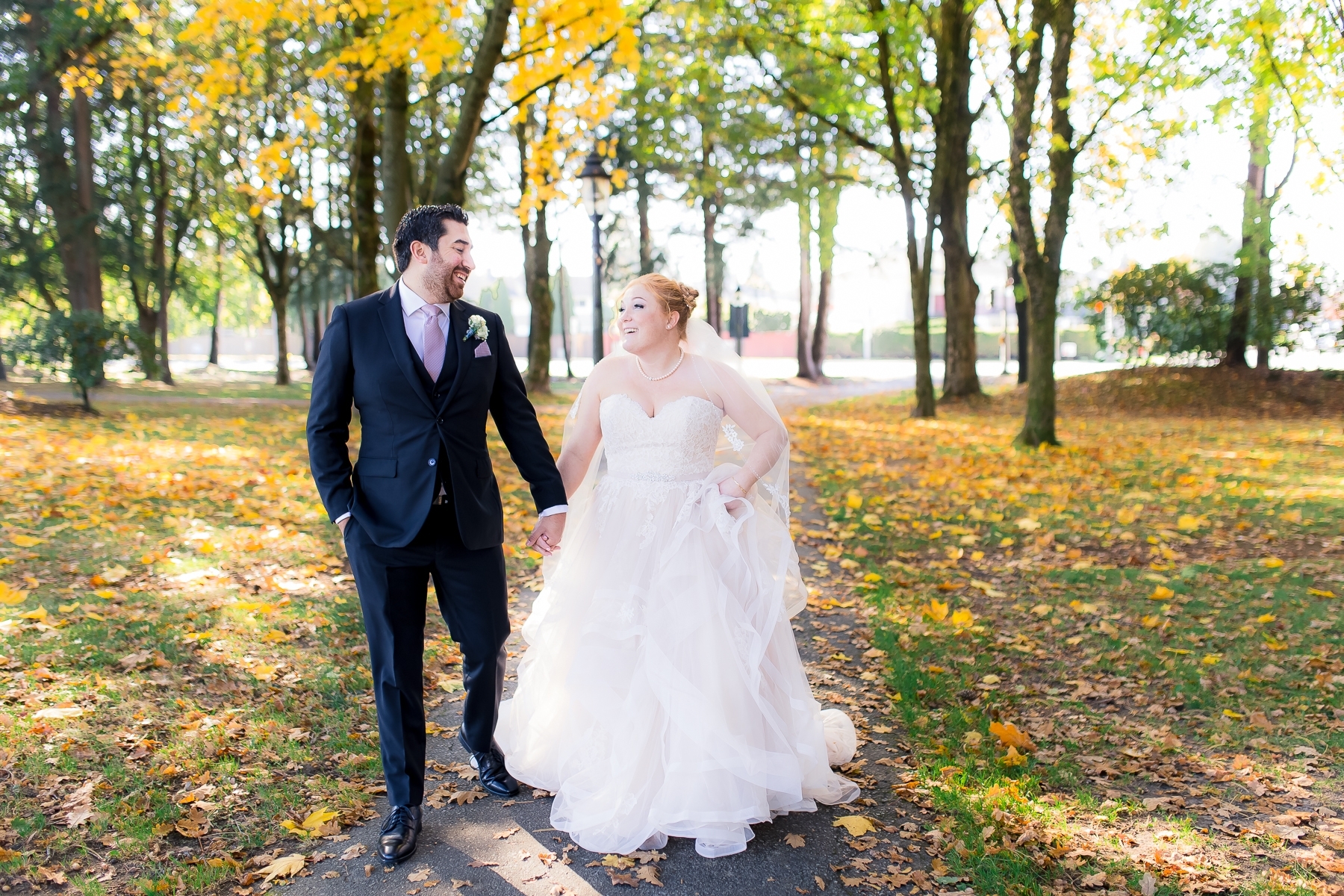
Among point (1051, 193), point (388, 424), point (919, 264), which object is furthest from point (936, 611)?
point (919, 264)

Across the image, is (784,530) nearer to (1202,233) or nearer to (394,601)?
(394,601)

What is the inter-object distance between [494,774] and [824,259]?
32523 mm

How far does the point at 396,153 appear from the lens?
11.7 meters

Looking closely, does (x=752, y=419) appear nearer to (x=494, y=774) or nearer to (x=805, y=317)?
(x=494, y=774)

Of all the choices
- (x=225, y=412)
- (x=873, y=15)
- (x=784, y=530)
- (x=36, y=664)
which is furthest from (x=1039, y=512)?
(x=225, y=412)

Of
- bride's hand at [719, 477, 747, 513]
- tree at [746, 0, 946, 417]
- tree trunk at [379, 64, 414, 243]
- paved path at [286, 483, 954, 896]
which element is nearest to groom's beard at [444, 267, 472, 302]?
bride's hand at [719, 477, 747, 513]

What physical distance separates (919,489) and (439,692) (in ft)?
24.5

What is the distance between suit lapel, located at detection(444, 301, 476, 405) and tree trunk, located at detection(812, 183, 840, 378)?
27.0 meters

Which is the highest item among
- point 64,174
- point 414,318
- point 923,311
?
point 64,174

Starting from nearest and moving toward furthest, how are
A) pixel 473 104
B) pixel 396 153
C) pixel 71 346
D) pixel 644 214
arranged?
1. pixel 473 104
2. pixel 396 153
3. pixel 71 346
4. pixel 644 214

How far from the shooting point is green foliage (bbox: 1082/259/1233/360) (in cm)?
2308

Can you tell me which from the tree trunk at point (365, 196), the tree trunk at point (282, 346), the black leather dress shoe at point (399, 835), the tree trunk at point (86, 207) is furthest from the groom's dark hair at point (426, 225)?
the tree trunk at point (282, 346)

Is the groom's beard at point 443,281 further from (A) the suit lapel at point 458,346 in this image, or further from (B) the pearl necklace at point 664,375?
(B) the pearl necklace at point 664,375

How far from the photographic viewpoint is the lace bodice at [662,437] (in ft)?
13.8
